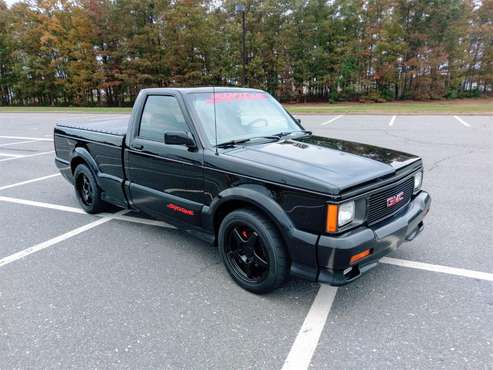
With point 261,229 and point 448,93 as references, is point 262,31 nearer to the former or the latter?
point 448,93

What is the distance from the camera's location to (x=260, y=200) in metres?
2.87

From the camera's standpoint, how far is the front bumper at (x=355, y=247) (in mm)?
2549

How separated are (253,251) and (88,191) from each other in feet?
10.6

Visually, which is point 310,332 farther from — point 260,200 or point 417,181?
point 417,181

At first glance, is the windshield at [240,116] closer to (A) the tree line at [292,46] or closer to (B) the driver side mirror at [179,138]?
(B) the driver side mirror at [179,138]

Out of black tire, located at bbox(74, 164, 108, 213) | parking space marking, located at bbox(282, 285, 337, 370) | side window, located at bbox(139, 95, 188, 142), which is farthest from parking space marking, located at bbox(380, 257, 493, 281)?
black tire, located at bbox(74, 164, 108, 213)

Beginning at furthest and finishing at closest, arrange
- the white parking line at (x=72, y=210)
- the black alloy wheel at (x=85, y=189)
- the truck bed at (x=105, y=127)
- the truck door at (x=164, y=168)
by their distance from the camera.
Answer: the black alloy wheel at (x=85, y=189)
the white parking line at (x=72, y=210)
the truck bed at (x=105, y=127)
the truck door at (x=164, y=168)

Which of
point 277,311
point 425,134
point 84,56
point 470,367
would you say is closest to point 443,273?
point 470,367

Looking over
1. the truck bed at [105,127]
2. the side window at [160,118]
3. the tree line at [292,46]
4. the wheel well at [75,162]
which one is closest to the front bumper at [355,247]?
the side window at [160,118]

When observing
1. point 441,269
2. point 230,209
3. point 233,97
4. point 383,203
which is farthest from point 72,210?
point 441,269

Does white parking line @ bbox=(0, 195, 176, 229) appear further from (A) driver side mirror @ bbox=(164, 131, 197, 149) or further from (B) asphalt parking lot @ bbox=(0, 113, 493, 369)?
(A) driver side mirror @ bbox=(164, 131, 197, 149)

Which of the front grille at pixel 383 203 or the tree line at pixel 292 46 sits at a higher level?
the tree line at pixel 292 46

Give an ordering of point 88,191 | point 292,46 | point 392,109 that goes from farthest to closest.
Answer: point 292,46 < point 392,109 < point 88,191

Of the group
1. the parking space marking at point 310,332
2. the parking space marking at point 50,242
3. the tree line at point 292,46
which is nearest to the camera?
the parking space marking at point 310,332
